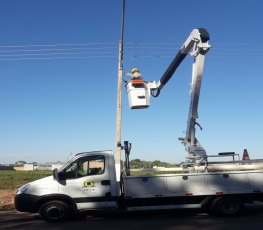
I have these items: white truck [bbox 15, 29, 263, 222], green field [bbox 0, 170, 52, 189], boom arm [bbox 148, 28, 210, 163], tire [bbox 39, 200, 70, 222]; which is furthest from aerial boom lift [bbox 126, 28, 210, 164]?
green field [bbox 0, 170, 52, 189]

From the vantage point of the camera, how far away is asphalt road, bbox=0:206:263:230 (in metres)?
10.5

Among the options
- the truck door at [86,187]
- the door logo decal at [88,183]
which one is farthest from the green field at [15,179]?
the door logo decal at [88,183]

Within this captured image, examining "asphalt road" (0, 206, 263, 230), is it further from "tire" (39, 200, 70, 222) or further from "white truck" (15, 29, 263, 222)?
"white truck" (15, 29, 263, 222)

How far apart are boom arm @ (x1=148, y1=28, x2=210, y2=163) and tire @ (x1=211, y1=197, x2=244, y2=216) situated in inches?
56.4

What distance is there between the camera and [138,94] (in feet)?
45.6

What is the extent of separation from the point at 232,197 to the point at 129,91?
4.74 metres

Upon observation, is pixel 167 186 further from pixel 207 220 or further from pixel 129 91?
pixel 129 91

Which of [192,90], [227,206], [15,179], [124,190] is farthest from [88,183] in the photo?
[15,179]

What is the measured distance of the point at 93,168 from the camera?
11.9 meters

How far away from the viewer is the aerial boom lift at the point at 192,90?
42.7 ft

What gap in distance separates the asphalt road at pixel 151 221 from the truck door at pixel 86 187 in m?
0.53

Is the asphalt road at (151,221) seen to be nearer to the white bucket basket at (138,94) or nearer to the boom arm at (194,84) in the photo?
the boom arm at (194,84)

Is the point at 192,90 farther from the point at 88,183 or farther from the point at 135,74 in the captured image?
the point at 88,183

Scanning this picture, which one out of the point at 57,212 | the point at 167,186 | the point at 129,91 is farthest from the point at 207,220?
the point at 129,91
